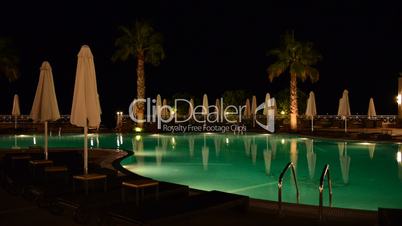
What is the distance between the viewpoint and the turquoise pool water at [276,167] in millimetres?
9633

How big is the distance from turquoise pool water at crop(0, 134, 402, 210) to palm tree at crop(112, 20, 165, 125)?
884cm

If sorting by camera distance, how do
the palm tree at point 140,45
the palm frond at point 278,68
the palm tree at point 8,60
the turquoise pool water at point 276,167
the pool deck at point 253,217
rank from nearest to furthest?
the pool deck at point 253,217, the turquoise pool water at point 276,167, the palm tree at point 8,60, the palm tree at point 140,45, the palm frond at point 278,68

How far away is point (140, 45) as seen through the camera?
2862cm

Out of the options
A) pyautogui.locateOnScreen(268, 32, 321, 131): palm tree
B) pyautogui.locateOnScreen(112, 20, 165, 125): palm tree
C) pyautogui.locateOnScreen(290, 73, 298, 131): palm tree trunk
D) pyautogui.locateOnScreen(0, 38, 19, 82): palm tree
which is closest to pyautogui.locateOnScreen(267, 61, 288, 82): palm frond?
pyautogui.locateOnScreen(268, 32, 321, 131): palm tree

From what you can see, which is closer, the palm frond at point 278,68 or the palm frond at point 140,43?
the palm frond at point 140,43

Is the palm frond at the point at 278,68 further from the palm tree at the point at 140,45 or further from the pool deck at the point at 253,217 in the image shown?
the pool deck at the point at 253,217

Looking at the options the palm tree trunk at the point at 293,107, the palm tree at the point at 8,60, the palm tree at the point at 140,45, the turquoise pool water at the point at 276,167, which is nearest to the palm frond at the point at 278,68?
the palm tree trunk at the point at 293,107

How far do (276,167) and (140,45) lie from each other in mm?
17665

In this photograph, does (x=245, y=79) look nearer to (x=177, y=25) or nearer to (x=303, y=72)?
(x=177, y=25)

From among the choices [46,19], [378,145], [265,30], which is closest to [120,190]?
[378,145]

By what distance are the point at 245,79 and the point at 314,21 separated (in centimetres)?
1852

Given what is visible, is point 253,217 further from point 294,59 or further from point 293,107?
point 294,59

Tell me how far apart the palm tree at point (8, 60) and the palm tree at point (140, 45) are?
6252 millimetres

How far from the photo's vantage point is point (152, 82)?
65000mm
